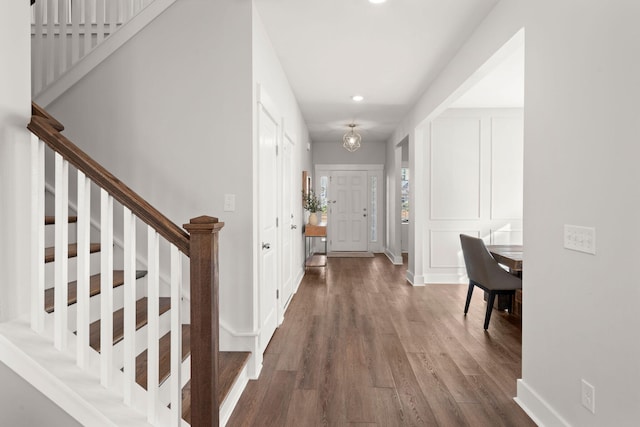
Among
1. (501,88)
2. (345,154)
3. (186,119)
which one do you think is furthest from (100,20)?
(345,154)

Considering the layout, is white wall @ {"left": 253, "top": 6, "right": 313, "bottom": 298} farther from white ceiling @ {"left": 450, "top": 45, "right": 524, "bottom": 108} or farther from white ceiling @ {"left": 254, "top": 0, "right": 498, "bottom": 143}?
white ceiling @ {"left": 450, "top": 45, "right": 524, "bottom": 108}

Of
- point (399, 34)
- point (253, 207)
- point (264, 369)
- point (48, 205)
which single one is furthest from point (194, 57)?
point (264, 369)

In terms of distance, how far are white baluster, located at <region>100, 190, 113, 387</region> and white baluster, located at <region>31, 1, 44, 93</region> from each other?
1.82 m

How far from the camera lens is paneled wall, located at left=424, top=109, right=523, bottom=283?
5.50 metres

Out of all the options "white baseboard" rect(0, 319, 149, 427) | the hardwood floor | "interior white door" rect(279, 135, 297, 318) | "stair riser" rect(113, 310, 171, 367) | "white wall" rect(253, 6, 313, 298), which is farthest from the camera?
"interior white door" rect(279, 135, 297, 318)

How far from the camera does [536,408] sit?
212cm

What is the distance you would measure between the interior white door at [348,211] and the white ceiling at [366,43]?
11.8 ft

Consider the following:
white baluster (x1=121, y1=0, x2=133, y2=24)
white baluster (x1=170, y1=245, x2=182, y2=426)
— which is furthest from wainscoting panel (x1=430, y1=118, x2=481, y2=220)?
white baluster (x1=170, y1=245, x2=182, y2=426)

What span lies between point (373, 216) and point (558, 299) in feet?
23.5

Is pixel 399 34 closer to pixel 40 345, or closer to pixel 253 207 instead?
pixel 253 207

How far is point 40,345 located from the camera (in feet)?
4.86

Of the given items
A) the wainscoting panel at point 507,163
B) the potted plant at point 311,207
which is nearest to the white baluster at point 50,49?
the potted plant at point 311,207

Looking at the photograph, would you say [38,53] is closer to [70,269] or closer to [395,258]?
[70,269]

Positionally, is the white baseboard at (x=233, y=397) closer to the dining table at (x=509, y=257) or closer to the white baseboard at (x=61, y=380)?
the white baseboard at (x=61, y=380)
